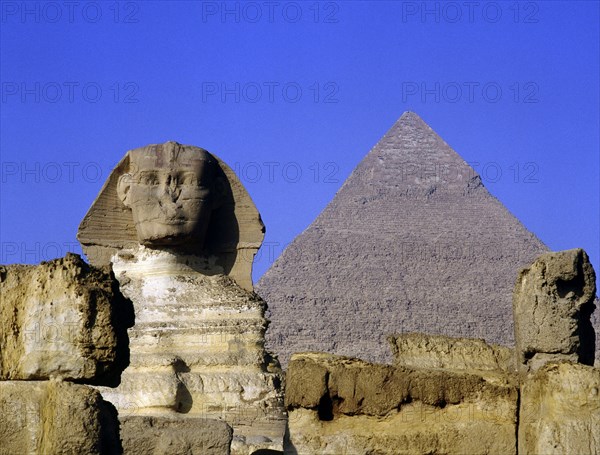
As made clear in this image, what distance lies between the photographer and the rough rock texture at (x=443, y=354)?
7.45m

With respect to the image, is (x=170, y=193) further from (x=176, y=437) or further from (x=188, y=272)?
(x=176, y=437)

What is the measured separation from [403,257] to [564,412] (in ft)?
463

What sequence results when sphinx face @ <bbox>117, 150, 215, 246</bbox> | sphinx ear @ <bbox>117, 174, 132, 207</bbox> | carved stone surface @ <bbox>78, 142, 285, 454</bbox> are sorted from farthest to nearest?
1. sphinx ear @ <bbox>117, 174, 132, 207</bbox>
2. sphinx face @ <bbox>117, 150, 215, 246</bbox>
3. carved stone surface @ <bbox>78, 142, 285, 454</bbox>

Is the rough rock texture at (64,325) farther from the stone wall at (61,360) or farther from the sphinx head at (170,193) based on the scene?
the sphinx head at (170,193)

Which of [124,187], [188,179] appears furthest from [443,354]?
[124,187]

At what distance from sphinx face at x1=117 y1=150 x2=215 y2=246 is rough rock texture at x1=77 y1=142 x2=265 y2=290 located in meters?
0.10

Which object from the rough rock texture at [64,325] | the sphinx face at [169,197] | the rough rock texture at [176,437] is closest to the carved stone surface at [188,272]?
the sphinx face at [169,197]

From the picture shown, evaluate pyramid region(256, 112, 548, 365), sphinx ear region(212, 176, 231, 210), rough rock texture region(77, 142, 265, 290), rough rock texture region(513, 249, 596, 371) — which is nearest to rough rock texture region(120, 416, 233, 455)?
rough rock texture region(513, 249, 596, 371)

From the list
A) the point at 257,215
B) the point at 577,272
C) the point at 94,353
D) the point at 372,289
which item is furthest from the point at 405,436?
the point at 372,289

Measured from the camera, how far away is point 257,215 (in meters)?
14.3

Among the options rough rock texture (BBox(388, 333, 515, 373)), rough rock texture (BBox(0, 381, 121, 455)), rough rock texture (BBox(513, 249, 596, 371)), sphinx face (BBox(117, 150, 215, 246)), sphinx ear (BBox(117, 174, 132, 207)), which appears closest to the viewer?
rough rock texture (BBox(0, 381, 121, 455))

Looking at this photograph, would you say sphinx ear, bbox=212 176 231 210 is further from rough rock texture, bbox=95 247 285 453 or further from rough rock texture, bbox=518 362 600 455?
rough rock texture, bbox=518 362 600 455

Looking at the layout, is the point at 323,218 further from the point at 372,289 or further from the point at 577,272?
the point at 577,272

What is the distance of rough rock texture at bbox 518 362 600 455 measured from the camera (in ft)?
20.0
